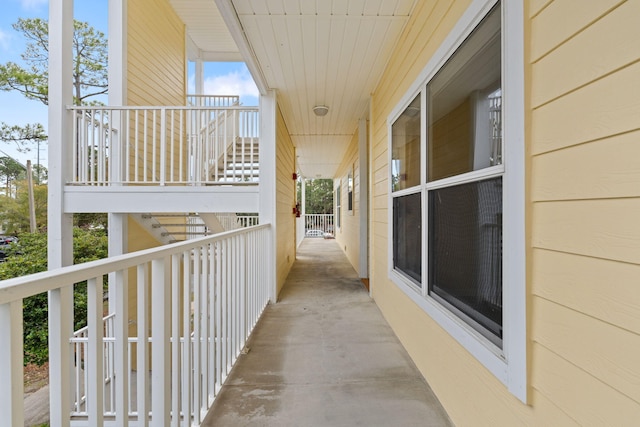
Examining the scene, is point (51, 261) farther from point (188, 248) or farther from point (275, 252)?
point (188, 248)

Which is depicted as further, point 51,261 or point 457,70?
point 51,261

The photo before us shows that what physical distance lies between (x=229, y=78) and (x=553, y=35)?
14498 millimetres

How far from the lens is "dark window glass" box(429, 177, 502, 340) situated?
4.02 feet

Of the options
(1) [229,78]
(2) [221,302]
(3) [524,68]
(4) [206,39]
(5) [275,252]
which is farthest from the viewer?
(1) [229,78]

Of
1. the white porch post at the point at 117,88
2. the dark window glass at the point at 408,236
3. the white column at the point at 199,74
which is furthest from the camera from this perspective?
the white column at the point at 199,74

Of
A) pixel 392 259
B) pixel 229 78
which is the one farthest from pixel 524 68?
pixel 229 78

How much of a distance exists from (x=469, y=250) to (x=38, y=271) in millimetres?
9053

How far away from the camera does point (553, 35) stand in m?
0.91

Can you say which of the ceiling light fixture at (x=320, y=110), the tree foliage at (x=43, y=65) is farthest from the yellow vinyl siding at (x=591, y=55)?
the tree foliage at (x=43, y=65)

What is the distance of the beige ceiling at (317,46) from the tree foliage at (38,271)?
10.5 feet

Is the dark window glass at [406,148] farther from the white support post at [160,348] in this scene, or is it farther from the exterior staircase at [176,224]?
the exterior staircase at [176,224]

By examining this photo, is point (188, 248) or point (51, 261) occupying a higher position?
point (188, 248)

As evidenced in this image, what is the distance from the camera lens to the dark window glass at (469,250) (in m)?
1.22

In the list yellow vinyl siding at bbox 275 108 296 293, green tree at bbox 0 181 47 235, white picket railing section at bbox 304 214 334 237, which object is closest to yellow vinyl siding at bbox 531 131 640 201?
yellow vinyl siding at bbox 275 108 296 293
